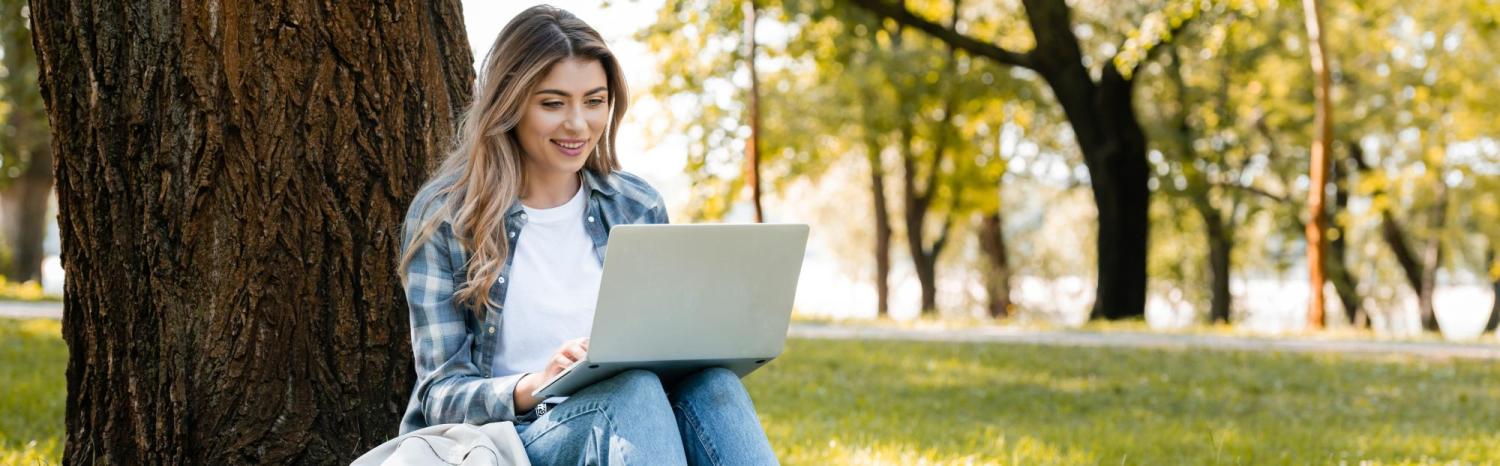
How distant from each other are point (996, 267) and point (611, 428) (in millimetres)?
25538

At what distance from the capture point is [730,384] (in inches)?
118

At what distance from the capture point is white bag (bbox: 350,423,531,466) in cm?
270

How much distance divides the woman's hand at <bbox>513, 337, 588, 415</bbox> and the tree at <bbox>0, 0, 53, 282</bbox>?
12704mm

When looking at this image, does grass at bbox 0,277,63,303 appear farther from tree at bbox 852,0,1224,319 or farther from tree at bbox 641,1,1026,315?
tree at bbox 852,0,1224,319

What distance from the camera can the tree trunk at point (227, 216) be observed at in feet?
10.8

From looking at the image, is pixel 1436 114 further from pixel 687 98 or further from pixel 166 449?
pixel 166 449

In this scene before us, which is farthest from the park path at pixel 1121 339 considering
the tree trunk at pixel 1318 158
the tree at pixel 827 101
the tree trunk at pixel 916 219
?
the tree trunk at pixel 916 219

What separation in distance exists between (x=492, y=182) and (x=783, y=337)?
760 mm

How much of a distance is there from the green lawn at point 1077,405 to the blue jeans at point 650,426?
1.94 metres

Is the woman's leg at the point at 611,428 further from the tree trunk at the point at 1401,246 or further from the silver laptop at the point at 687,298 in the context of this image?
the tree trunk at the point at 1401,246

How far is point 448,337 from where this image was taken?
9.88ft

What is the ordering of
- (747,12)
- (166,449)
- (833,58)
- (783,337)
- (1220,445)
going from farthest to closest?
1. (833,58)
2. (747,12)
3. (1220,445)
4. (166,449)
5. (783,337)

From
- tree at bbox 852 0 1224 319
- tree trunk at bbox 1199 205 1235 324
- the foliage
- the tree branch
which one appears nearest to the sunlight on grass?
the tree branch

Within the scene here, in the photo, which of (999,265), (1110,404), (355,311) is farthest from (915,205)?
→ (355,311)
